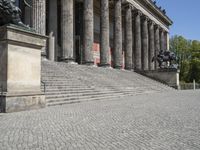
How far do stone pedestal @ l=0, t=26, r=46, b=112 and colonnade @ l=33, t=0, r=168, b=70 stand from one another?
1269cm

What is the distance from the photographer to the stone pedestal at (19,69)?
12016mm

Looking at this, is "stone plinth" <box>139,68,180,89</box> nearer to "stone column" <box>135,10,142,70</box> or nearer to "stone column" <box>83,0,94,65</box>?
"stone column" <box>135,10,142,70</box>

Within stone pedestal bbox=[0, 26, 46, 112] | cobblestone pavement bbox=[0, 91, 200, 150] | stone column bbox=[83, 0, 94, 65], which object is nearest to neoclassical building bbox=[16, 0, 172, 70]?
stone column bbox=[83, 0, 94, 65]

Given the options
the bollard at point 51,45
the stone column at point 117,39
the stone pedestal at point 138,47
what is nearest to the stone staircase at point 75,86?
the bollard at point 51,45

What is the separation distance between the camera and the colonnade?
30.0m

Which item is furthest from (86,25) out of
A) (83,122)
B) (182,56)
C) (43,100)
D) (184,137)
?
(182,56)

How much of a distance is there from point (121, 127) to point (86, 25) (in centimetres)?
2504

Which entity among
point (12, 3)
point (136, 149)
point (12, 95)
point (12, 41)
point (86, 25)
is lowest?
point (136, 149)

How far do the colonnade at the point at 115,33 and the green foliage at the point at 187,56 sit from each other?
17.8 metres

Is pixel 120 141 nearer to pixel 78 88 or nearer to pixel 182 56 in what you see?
pixel 78 88

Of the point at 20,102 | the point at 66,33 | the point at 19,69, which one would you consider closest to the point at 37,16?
the point at 66,33

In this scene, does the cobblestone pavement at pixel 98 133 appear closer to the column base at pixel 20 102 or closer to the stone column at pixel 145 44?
the column base at pixel 20 102

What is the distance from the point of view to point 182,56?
9312cm

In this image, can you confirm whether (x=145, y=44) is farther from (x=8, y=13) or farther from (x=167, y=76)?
(x=8, y=13)
